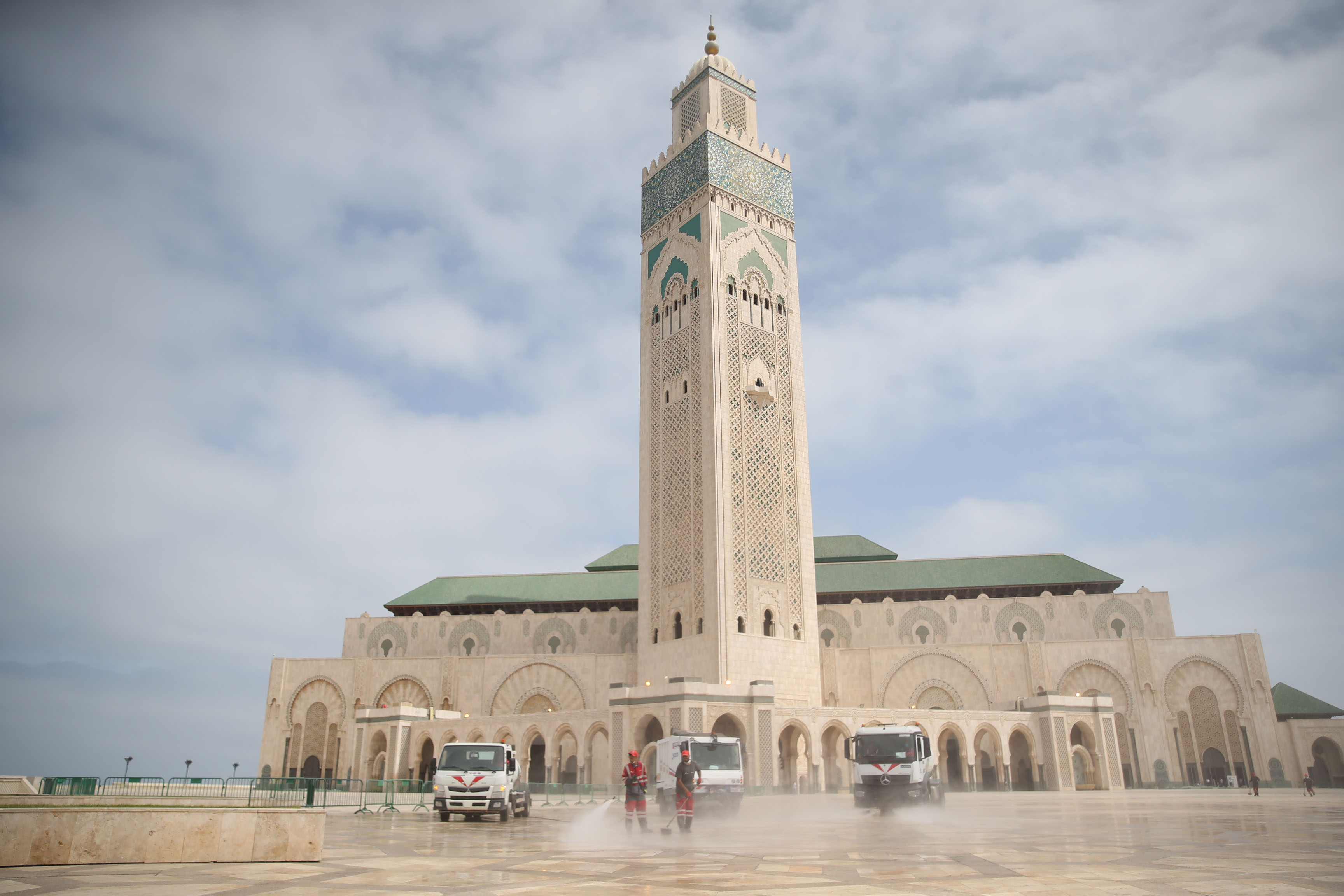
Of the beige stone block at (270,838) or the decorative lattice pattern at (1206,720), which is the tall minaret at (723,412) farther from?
the beige stone block at (270,838)

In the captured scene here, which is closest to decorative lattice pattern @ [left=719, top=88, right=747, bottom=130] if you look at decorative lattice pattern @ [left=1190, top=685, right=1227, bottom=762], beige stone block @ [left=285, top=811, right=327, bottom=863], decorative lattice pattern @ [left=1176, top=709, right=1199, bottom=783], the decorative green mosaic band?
the decorative green mosaic band

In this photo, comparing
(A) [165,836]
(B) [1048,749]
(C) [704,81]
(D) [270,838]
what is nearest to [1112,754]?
(B) [1048,749]

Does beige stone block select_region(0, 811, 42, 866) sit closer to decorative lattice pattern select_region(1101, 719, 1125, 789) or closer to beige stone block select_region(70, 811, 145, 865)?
beige stone block select_region(70, 811, 145, 865)

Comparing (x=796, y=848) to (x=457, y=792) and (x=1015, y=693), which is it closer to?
(x=457, y=792)

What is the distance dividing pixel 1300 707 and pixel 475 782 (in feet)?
130

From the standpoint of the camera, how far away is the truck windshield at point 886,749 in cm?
1845

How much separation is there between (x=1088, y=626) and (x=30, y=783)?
39375 mm

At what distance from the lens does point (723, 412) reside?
3584 cm

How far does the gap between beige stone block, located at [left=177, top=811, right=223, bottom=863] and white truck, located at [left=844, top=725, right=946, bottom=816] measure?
12576mm

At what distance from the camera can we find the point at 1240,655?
3800cm

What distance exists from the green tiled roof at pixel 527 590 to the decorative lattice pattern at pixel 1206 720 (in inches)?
966

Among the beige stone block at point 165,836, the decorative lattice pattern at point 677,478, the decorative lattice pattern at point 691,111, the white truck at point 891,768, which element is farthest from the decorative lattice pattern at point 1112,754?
the beige stone block at point 165,836

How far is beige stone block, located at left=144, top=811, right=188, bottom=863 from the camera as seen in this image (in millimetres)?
8719

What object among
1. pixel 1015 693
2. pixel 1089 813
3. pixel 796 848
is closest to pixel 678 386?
pixel 1015 693
